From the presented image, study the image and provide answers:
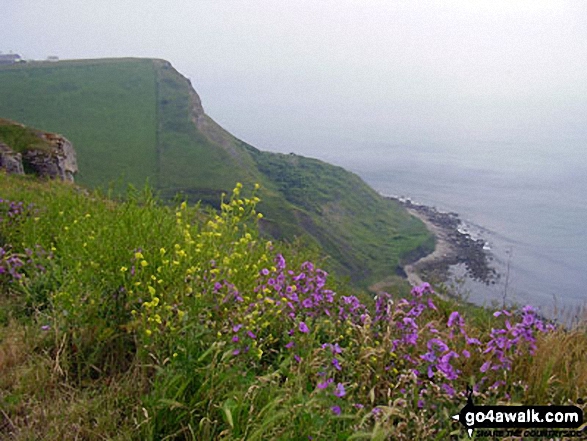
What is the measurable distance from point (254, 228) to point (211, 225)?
0.66m

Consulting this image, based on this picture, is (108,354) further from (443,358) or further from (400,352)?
(443,358)

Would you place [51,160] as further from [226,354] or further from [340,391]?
[340,391]

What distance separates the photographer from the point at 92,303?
3.40 m

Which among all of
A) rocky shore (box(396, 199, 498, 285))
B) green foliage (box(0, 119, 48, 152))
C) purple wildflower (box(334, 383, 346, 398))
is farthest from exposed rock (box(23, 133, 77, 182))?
rocky shore (box(396, 199, 498, 285))

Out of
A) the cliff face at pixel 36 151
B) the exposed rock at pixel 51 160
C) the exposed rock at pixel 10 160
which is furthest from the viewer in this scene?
the exposed rock at pixel 51 160

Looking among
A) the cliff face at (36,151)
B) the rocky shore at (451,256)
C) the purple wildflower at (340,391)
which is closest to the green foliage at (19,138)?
the cliff face at (36,151)

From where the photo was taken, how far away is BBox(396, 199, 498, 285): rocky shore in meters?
76.9

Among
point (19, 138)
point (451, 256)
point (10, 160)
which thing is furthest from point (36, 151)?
point (451, 256)

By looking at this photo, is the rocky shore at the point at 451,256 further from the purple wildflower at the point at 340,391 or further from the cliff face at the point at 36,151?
the purple wildflower at the point at 340,391

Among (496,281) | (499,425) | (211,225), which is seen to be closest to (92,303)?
(211,225)

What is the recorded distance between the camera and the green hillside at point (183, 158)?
88812 mm

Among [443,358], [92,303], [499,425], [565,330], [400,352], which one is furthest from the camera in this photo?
[565,330]

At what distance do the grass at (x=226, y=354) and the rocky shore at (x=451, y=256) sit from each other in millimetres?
64640

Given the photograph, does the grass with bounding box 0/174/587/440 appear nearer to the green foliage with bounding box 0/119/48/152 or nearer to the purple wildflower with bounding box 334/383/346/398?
the purple wildflower with bounding box 334/383/346/398
